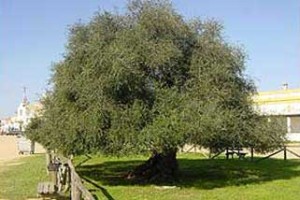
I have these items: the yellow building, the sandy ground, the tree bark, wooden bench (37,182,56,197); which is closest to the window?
the yellow building

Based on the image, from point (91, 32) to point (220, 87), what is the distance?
4990 millimetres

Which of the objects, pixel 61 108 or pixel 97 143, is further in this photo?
pixel 61 108

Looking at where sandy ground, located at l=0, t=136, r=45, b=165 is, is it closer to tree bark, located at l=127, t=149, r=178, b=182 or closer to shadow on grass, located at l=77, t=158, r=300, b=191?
shadow on grass, located at l=77, t=158, r=300, b=191

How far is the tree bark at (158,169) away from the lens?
1975cm

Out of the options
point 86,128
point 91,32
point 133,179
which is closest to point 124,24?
point 91,32

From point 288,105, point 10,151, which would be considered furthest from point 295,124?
point 10,151

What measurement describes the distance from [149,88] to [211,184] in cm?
390

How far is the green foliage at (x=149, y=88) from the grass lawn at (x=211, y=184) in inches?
51.6

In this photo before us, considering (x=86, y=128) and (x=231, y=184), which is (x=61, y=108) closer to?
(x=86, y=128)

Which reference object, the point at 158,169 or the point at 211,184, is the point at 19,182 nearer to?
the point at 158,169

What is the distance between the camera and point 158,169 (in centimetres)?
2003

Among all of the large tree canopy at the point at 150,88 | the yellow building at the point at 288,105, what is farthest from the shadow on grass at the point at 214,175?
the yellow building at the point at 288,105

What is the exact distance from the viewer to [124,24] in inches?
769

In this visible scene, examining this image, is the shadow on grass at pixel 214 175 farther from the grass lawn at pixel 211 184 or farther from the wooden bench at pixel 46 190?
the wooden bench at pixel 46 190
